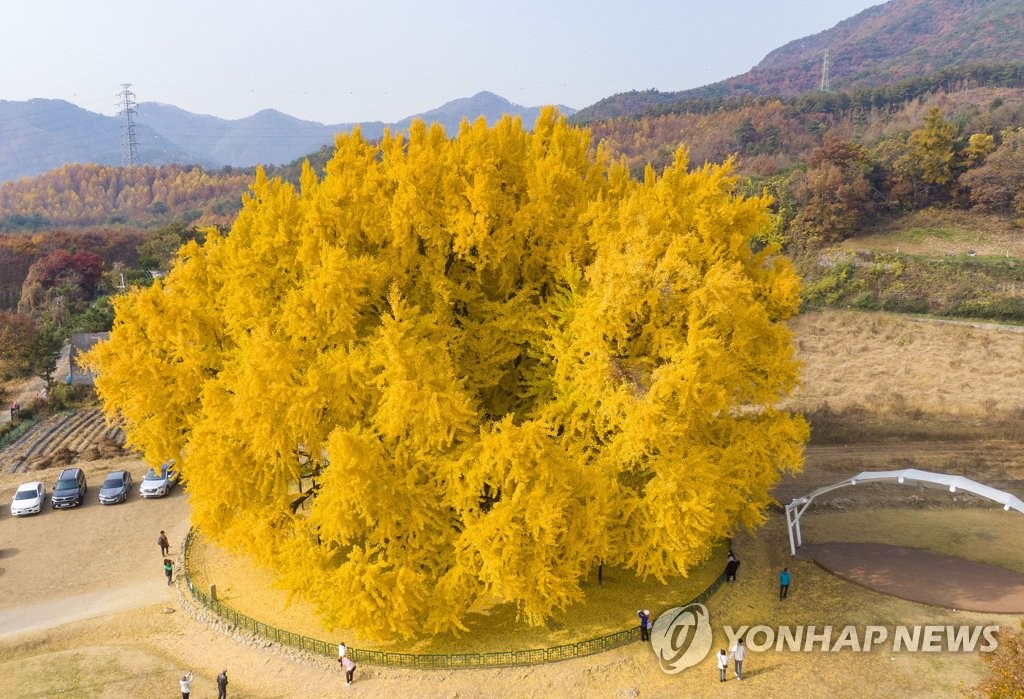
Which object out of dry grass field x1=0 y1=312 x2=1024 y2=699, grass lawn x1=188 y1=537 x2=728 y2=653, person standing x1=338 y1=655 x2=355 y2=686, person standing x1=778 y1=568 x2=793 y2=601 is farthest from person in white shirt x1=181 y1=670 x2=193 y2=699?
person standing x1=778 y1=568 x2=793 y2=601

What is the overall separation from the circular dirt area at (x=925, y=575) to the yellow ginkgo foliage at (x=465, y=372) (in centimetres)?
410

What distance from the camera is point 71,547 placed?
22.8 meters

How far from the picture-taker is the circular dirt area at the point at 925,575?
61.0 ft

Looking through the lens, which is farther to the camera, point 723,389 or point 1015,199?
point 1015,199

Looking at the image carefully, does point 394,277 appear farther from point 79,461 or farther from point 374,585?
point 79,461

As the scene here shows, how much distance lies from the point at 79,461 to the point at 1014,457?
1594 inches

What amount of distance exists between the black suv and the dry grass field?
1.56ft

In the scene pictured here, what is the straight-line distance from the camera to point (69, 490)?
25828 millimetres

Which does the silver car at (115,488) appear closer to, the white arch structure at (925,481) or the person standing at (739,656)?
the person standing at (739,656)

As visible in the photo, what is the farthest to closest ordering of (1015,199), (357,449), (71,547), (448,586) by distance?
(1015,199) < (71,547) < (448,586) < (357,449)

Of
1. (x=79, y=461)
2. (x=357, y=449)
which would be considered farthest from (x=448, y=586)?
(x=79, y=461)

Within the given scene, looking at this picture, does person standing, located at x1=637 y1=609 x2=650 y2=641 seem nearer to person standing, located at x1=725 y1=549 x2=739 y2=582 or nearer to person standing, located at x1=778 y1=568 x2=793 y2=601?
person standing, located at x1=725 y1=549 x2=739 y2=582

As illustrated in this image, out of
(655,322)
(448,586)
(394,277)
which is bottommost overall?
(448,586)

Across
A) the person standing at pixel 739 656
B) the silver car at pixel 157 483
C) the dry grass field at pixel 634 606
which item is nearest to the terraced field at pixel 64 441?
the dry grass field at pixel 634 606
